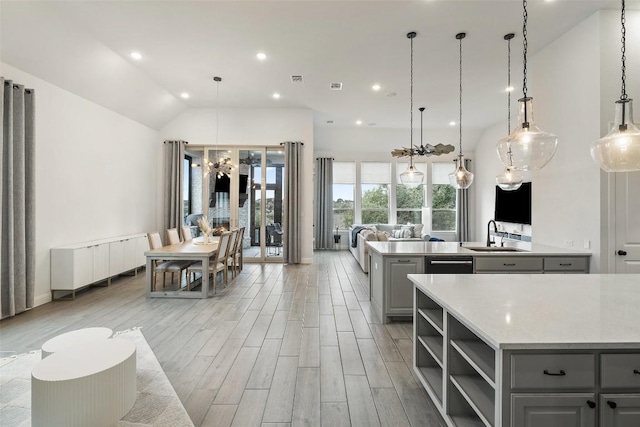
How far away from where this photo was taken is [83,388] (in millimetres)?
1715

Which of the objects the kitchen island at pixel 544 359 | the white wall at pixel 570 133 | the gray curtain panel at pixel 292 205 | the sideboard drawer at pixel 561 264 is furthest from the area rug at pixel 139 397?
the gray curtain panel at pixel 292 205

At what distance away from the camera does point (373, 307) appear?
4184 millimetres

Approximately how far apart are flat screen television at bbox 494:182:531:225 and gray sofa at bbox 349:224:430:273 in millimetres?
2117

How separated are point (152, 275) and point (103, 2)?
143 inches

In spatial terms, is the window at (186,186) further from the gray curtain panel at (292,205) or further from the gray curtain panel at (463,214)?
the gray curtain panel at (463,214)

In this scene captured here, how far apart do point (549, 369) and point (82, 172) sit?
6453mm

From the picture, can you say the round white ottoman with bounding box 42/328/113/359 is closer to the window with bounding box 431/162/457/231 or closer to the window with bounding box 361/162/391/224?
the window with bounding box 361/162/391/224

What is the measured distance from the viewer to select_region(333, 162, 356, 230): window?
389 inches

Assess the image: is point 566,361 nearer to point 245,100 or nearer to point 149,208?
point 245,100

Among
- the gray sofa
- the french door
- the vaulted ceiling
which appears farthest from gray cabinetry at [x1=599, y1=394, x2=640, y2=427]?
the french door

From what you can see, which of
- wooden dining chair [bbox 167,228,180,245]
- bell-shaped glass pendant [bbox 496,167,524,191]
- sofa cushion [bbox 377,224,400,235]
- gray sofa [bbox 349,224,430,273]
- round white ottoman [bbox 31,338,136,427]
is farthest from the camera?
sofa cushion [bbox 377,224,400,235]

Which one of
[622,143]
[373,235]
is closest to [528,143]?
[622,143]

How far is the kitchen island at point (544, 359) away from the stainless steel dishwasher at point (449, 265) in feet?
5.98

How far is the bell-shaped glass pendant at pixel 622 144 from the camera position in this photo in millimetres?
1950
